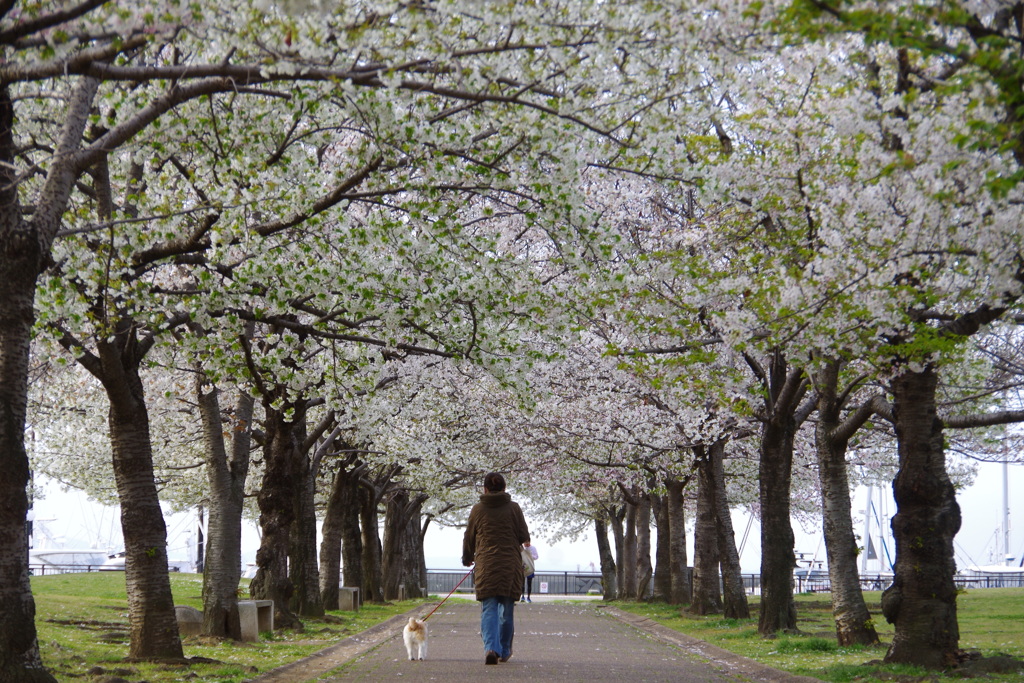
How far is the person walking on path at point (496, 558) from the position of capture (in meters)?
11.7

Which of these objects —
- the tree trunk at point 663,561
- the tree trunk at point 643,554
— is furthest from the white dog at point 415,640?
the tree trunk at point 643,554

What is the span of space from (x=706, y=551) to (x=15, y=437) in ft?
65.8

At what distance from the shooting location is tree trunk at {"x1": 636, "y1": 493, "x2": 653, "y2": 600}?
37.0 meters

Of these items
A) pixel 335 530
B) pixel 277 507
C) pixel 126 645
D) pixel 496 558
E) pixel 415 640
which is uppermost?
pixel 277 507

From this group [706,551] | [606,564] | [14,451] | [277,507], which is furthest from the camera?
[606,564]

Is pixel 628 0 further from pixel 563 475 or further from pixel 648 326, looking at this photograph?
pixel 563 475

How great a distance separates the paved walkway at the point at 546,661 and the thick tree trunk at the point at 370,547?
1467cm

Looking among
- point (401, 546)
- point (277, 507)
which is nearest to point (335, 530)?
point (277, 507)

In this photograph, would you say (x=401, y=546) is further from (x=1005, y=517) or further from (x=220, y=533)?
(x=1005, y=517)

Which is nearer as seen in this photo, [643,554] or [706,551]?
[706,551]

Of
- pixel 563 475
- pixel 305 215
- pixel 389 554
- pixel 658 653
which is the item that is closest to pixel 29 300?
pixel 305 215

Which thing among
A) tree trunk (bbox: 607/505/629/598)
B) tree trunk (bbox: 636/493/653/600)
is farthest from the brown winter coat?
tree trunk (bbox: 607/505/629/598)

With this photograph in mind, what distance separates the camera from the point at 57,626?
1805 cm

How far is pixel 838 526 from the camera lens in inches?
610
